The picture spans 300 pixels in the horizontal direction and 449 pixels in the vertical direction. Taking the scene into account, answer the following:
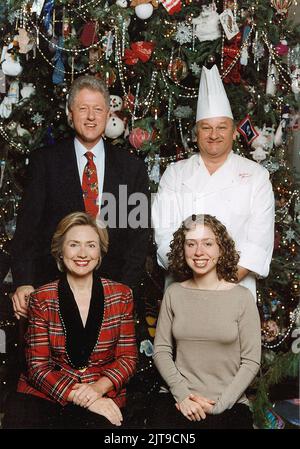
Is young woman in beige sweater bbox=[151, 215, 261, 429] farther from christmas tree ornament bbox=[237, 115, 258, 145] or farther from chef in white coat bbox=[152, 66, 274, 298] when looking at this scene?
christmas tree ornament bbox=[237, 115, 258, 145]

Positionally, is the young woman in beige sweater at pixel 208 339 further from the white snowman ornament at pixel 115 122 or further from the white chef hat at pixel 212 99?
the white snowman ornament at pixel 115 122

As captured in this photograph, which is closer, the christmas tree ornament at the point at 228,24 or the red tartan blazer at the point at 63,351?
the red tartan blazer at the point at 63,351

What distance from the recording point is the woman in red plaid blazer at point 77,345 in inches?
93.4

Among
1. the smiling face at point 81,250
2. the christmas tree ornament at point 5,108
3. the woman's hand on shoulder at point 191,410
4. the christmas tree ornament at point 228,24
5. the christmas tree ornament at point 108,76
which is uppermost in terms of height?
the christmas tree ornament at point 228,24

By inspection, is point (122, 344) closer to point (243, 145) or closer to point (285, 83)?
point (243, 145)

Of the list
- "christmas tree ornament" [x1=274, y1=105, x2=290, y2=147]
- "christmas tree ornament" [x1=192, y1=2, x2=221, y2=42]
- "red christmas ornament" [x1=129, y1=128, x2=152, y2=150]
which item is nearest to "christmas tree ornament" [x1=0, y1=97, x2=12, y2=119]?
"red christmas ornament" [x1=129, y1=128, x2=152, y2=150]

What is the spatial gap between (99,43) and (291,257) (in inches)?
60.6

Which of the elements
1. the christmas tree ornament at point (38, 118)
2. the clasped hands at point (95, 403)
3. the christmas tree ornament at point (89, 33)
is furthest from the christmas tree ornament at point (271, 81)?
the clasped hands at point (95, 403)

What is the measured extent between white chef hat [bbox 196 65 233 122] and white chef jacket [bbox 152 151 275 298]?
195 mm

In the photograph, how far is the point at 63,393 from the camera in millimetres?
2373

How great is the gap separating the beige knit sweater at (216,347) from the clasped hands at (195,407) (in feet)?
0.08

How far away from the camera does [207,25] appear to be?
11.8 feet

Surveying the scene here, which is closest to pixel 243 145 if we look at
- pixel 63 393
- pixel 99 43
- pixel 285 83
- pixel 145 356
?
pixel 285 83
